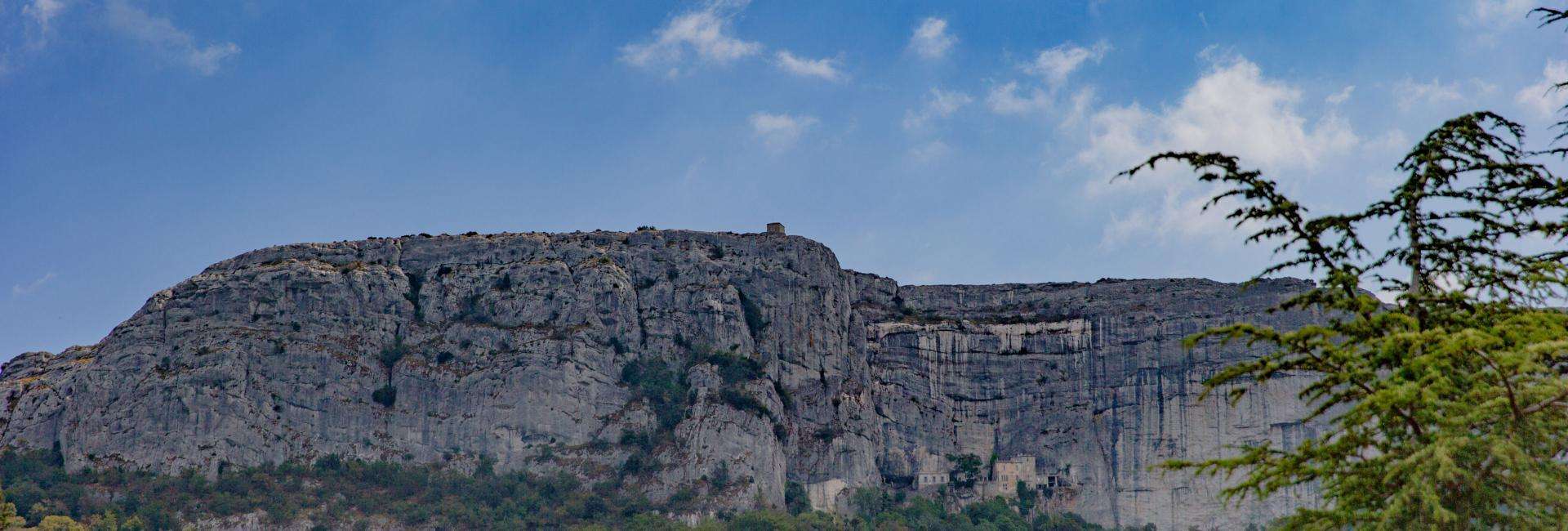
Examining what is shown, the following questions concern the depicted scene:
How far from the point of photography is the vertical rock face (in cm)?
10031

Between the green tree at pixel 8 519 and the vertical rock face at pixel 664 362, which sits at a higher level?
the vertical rock face at pixel 664 362

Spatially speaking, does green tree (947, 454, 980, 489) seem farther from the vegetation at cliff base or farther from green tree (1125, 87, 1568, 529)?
green tree (1125, 87, 1568, 529)

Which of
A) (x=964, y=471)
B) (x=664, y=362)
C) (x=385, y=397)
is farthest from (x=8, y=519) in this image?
(x=964, y=471)

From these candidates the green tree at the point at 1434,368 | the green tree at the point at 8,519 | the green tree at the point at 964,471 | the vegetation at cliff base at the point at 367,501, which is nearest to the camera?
the green tree at the point at 1434,368

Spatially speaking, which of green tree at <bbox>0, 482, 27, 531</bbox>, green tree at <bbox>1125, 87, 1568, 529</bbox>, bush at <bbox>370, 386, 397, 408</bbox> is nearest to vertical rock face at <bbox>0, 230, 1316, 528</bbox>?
bush at <bbox>370, 386, 397, 408</bbox>

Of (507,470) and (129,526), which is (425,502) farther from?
(129,526)

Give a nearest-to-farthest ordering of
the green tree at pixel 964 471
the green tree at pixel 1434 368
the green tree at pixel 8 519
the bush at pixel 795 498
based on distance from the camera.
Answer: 1. the green tree at pixel 1434 368
2. the green tree at pixel 8 519
3. the bush at pixel 795 498
4. the green tree at pixel 964 471

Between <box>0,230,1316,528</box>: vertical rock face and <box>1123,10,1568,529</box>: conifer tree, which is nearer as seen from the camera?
<box>1123,10,1568,529</box>: conifer tree

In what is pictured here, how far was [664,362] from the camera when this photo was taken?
107375mm

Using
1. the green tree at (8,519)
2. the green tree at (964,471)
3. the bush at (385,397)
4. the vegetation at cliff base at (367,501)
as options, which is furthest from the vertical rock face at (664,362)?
the green tree at (8,519)

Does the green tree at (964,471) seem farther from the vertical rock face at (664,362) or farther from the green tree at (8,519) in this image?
the green tree at (8,519)

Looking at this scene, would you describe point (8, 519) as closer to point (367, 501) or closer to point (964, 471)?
point (367, 501)

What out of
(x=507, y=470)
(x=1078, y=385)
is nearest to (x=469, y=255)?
(x=507, y=470)

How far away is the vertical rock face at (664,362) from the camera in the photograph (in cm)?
10031
